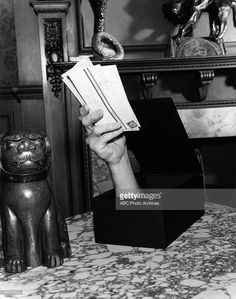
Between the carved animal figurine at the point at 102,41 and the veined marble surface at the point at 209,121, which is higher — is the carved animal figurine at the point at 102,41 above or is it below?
above

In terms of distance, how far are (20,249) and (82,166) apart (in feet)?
5.96

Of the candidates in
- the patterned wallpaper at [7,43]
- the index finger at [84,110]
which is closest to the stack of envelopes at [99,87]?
the index finger at [84,110]

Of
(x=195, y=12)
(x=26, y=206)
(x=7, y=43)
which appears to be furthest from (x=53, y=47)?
(x=26, y=206)

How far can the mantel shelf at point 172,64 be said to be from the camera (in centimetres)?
249

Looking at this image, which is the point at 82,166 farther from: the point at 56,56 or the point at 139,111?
the point at 139,111

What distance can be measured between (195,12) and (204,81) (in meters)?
0.39

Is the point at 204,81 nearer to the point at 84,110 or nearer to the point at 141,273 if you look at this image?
the point at 84,110

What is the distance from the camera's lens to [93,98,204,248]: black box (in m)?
1.05

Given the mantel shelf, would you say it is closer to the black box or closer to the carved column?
the carved column

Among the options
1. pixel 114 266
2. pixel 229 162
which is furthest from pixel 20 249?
pixel 229 162

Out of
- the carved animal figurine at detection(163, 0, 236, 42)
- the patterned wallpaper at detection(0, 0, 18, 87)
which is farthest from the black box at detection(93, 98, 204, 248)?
the patterned wallpaper at detection(0, 0, 18, 87)

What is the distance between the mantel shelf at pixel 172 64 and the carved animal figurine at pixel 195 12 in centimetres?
17

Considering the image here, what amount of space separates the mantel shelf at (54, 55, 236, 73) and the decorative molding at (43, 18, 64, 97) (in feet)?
0.38

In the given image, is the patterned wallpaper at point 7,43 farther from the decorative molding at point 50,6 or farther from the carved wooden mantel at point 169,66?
the carved wooden mantel at point 169,66
